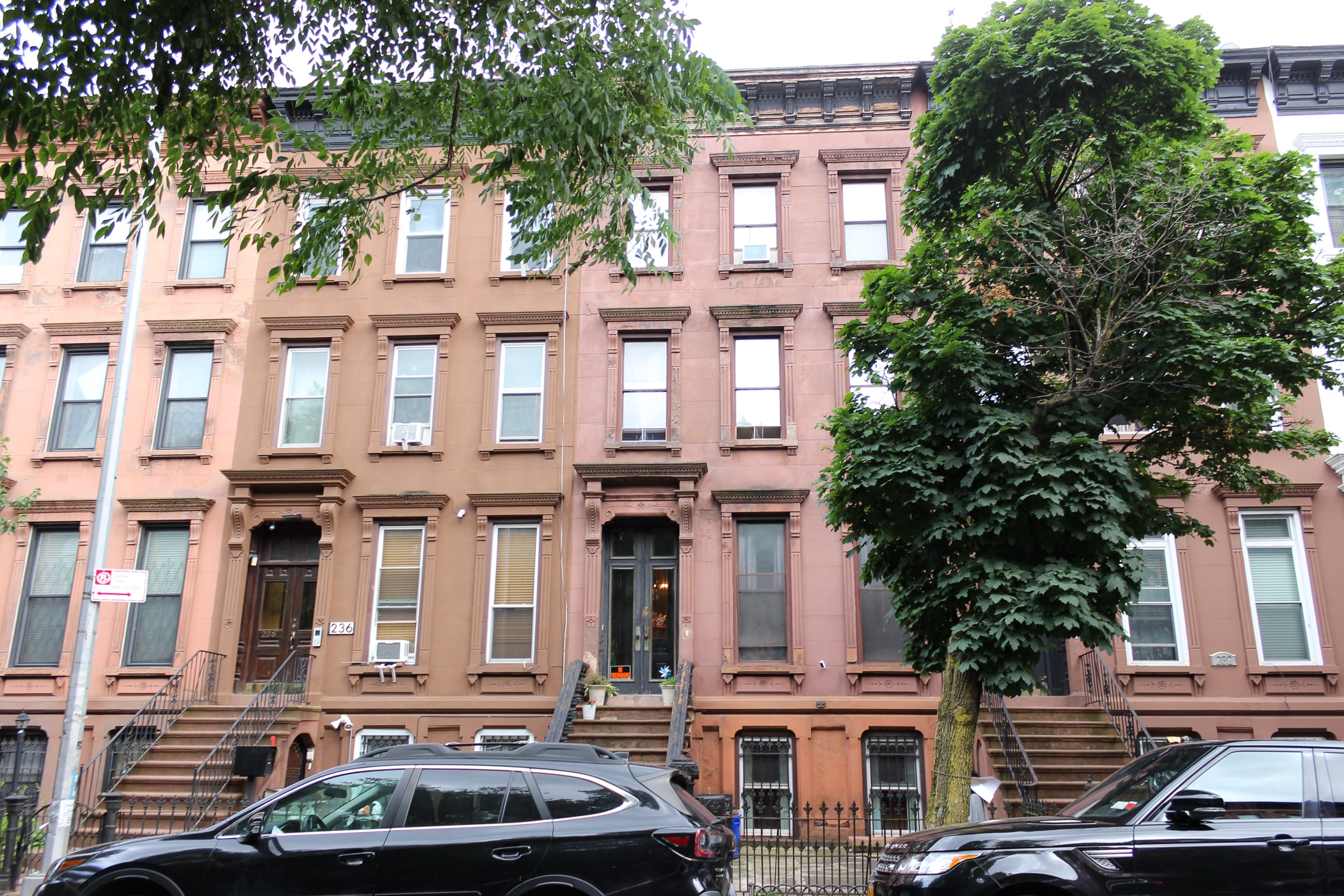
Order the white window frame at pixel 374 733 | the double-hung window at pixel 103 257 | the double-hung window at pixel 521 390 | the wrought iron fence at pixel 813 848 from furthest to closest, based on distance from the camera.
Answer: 1. the double-hung window at pixel 103 257
2. the double-hung window at pixel 521 390
3. the white window frame at pixel 374 733
4. the wrought iron fence at pixel 813 848

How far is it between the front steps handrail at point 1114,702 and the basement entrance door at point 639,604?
6.59m

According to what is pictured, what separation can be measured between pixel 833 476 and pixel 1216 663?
343 inches

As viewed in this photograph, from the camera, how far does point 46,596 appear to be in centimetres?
1694

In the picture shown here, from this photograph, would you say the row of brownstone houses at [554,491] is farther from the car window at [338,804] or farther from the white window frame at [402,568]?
Result: the car window at [338,804]

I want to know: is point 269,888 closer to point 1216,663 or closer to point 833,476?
point 833,476

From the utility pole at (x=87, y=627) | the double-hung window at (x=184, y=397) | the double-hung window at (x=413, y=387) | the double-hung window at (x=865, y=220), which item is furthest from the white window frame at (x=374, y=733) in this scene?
the double-hung window at (x=865, y=220)

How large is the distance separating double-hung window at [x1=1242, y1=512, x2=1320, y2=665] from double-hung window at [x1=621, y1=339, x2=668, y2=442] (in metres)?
9.93

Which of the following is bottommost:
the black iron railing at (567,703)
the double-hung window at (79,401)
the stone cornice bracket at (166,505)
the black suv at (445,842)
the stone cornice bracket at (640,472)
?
the black suv at (445,842)

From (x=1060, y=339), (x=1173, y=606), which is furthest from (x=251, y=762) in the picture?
(x=1173, y=606)

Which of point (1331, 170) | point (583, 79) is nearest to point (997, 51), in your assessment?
point (583, 79)

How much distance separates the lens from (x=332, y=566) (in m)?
16.6

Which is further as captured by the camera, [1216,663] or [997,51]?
[1216,663]

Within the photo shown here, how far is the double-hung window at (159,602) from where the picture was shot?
16.5 meters

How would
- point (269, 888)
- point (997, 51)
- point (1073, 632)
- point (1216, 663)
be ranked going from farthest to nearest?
point (1216, 663) → point (997, 51) → point (1073, 632) → point (269, 888)
